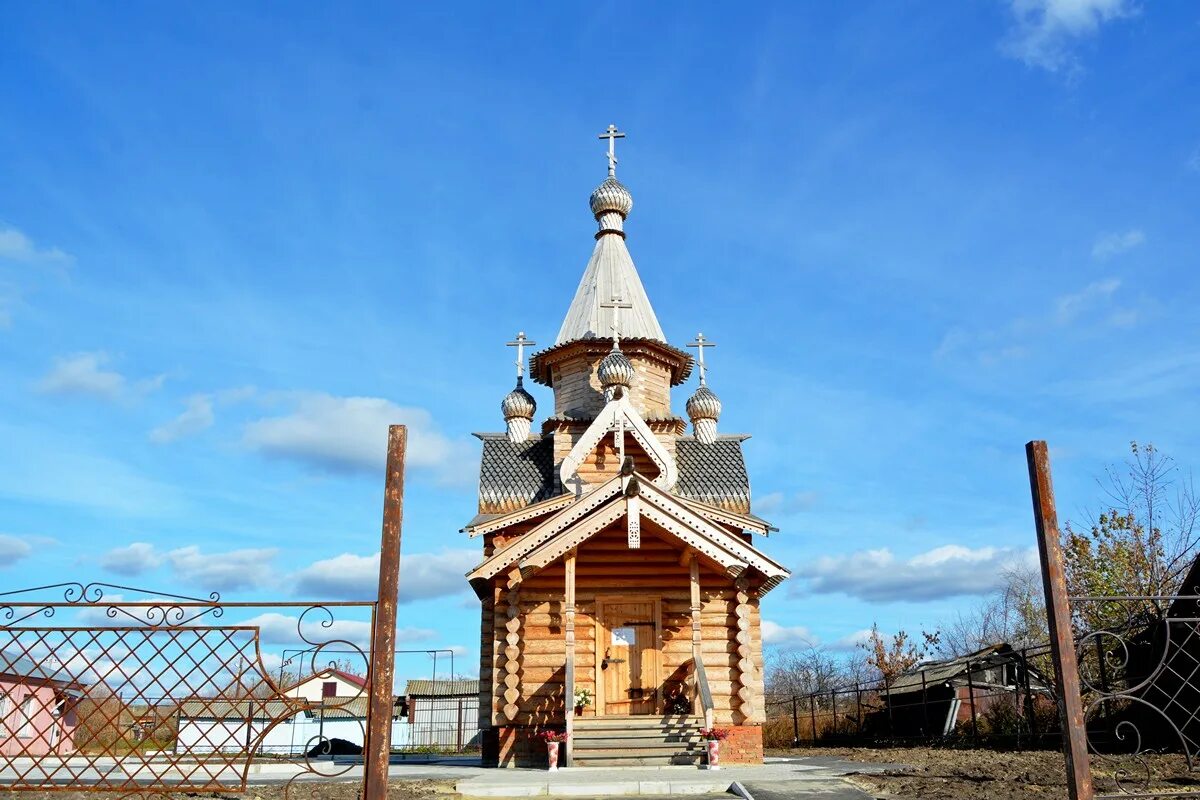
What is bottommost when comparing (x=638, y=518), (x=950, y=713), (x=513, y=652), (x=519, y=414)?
(x=950, y=713)

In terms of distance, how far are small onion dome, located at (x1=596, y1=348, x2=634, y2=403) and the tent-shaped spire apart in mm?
1829

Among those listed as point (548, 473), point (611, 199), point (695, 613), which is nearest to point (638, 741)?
point (695, 613)

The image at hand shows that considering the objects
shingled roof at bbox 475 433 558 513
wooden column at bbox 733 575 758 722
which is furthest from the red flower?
shingled roof at bbox 475 433 558 513

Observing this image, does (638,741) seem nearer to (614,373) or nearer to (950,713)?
(614,373)

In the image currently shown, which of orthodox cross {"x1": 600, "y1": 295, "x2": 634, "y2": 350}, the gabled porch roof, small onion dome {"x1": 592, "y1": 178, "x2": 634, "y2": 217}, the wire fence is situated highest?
small onion dome {"x1": 592, "y1": 178, "x2": 634, "y2": 217}

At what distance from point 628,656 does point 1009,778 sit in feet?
23.6

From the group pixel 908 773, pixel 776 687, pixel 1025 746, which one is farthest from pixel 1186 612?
pixel 776 687

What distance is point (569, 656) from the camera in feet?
45.0

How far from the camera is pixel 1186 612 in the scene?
1310cm

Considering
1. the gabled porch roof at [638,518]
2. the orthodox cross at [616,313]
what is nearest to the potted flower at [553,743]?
the gabled porch roof at [638,518]

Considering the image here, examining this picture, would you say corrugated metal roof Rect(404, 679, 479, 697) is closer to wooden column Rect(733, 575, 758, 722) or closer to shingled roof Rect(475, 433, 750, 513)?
shingled roof Rect(475, 433, 750, 513)

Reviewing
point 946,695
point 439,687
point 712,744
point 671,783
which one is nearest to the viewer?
point 671,783

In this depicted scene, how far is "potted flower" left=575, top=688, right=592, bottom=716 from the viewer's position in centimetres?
1449

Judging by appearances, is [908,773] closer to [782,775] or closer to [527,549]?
[782,775]
